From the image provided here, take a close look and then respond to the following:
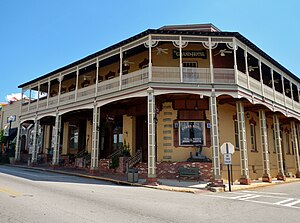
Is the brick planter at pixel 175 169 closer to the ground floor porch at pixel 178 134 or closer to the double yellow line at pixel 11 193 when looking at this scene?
the ground floor porch at pixel 178 134

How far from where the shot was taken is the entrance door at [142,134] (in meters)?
18.5

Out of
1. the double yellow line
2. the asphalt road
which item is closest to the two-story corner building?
the asphalt road

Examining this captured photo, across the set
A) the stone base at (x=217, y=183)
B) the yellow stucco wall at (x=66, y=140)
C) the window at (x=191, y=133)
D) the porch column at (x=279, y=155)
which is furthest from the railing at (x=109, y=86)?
the porch column at (x=279, y=155)

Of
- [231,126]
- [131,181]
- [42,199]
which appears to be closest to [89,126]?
[131,181]

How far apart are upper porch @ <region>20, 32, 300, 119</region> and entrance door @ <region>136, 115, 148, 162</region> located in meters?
3.38

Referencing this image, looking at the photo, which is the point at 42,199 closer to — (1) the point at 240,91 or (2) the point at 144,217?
(2) the point at 144,217

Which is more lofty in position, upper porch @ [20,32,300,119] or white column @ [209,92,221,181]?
upper porch @ [20,32,300,119]

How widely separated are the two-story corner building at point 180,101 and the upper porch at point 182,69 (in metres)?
0.06

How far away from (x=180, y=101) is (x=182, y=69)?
2852mm

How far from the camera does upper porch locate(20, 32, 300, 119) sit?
14953 millimetres

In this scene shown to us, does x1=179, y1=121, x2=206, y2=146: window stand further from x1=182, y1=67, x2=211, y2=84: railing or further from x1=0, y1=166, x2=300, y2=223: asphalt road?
x1=0, y1=166, x2=300, y2=223: asphalt road

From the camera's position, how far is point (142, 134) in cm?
1897

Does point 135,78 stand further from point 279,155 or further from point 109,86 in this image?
point 279,155

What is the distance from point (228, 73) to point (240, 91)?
125cm
